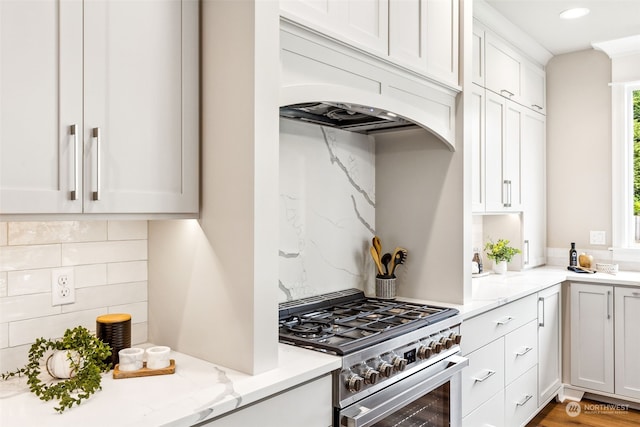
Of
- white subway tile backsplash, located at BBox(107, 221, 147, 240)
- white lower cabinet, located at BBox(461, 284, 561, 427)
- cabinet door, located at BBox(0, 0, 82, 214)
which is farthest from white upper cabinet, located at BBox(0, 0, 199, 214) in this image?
white lower cabinet, located at BBox(461, 284, 561, 427)

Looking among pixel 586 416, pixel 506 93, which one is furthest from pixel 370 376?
pixel 506 93

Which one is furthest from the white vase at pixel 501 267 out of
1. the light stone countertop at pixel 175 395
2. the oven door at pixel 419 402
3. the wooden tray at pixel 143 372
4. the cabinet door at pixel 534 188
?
the wooden tray at pixel 143 372

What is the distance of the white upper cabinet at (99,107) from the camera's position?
1.23 meters

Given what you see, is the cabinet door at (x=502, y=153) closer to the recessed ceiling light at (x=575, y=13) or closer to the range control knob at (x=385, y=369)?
the recessed ceiling light at (x=575, y=13)

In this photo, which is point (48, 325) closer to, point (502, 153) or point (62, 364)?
point (62, 364)

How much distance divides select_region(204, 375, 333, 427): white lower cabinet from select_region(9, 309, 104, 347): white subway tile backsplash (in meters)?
0.68

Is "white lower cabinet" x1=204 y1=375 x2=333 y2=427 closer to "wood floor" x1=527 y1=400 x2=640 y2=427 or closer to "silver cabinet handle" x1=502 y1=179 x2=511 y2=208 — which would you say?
"wood floor" x1=527 y1=400 x2=640 y2=427

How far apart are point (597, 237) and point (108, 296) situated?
12.7 ft

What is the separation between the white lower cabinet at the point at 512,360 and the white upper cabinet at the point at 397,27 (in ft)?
4.27

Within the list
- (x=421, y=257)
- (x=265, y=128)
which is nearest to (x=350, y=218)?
(x=421, y=257)

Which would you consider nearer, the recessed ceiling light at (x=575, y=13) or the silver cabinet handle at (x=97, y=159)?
the silver cabinet handle at (x=97, y=159)

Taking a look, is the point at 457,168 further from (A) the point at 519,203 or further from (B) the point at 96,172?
(B) the point at 96,172

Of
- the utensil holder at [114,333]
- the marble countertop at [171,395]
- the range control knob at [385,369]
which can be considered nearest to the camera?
the marble countertop at [171,395]

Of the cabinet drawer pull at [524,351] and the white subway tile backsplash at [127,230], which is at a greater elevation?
the white subway tile backsplash at [127,230]
